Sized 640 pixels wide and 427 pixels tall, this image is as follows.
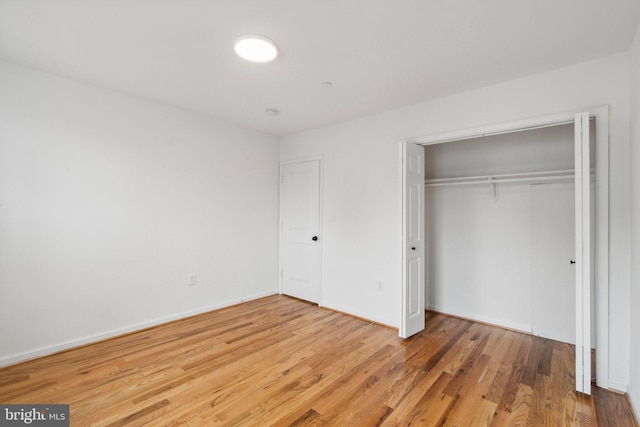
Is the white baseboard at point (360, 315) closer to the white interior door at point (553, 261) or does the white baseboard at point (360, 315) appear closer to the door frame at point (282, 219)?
the door frame at point (282, 219)

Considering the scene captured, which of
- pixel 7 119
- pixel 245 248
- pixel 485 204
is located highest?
pixel 7 119

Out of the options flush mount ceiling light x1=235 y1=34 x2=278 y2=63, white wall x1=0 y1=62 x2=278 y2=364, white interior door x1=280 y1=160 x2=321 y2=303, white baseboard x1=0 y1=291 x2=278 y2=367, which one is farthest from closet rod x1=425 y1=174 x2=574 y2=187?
white baseboard x1=0 y1=291 x2=278 y2=367

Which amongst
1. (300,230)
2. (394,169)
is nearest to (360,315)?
(300,230)

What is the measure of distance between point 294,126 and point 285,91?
127 centimetres

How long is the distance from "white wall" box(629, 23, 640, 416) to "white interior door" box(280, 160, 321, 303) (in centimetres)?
324

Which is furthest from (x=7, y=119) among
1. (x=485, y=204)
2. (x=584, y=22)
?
(x=485, y=204)

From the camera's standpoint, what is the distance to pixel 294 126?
442cm

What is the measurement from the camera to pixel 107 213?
3.16 metres

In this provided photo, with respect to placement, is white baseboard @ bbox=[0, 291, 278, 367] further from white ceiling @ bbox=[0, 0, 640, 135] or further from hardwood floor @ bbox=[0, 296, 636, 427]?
white ceiling @ bbox=[0, 0, 640, 135]

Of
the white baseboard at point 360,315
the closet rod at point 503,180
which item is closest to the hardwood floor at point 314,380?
the white baseboard at point 360,315

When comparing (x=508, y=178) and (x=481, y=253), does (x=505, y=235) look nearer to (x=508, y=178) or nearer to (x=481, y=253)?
(x=481, y=253)

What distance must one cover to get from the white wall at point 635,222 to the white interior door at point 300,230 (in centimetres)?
324

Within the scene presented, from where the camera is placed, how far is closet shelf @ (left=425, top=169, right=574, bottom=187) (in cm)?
311

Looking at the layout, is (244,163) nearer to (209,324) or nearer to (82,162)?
(82,162)
